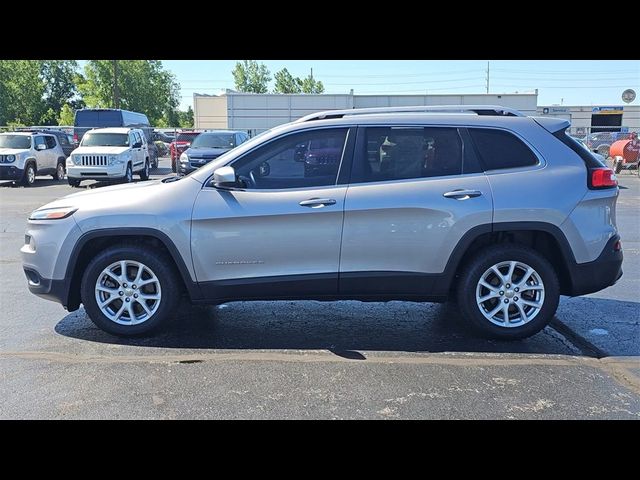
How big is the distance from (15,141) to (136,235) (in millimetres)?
17350

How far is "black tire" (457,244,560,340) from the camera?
4551 mm

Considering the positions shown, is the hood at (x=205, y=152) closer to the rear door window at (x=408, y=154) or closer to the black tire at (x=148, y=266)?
the black tire at (x=148, y=266)

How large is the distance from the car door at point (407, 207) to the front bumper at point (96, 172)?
14154 millimetres

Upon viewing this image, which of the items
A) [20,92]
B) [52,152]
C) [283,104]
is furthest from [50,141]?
[20,92]

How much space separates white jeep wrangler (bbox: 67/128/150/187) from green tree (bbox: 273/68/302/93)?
166ft

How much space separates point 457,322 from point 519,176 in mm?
1518

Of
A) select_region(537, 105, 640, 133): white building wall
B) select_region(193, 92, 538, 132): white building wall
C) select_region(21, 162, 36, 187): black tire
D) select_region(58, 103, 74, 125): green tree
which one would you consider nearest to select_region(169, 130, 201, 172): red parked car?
select_region(21, 162, 36, 187): black tire

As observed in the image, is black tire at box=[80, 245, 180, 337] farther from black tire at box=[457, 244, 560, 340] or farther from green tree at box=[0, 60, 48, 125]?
green tree at box=[0, 60, 48, 125]

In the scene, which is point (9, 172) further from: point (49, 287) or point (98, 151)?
point (49, 287)

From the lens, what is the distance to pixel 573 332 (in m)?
4.91

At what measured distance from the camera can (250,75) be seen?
65938 millimetres

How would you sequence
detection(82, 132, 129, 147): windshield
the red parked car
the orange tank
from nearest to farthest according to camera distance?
detection(82, 132, 129, 147): windshield < the orange tank < the red parked car

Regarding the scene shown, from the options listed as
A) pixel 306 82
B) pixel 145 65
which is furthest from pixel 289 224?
pixel 306 82

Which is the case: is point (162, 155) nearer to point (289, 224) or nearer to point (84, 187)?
point (84, 187)
